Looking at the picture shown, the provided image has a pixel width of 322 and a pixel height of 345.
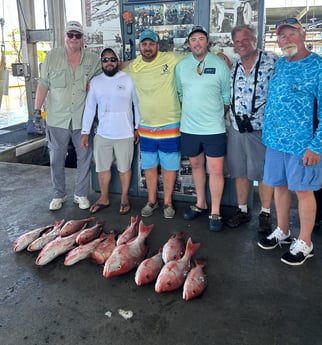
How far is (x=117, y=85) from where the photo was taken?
3455 mm

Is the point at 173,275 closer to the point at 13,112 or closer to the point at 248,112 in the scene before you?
the point at 248,112

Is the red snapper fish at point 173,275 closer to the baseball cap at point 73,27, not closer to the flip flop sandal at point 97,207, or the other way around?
the flip flop sandal at point 97,207

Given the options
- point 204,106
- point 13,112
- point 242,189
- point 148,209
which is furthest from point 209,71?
point 13,112

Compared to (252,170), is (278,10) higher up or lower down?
higher up

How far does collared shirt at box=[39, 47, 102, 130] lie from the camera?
11.8ft

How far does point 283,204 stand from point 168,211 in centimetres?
118

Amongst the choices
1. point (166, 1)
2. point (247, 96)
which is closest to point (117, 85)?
point (166, 1)

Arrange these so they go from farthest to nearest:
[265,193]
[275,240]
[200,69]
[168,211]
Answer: [168,211] < [265,193] < [200,69] < [275,240]

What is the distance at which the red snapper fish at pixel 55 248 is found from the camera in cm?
275

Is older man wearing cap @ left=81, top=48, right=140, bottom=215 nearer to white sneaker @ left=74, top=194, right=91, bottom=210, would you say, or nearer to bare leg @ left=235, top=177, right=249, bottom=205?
white sneaker @ left=74, top=194, right=91, bottom=210

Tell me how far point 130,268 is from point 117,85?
1.74 m

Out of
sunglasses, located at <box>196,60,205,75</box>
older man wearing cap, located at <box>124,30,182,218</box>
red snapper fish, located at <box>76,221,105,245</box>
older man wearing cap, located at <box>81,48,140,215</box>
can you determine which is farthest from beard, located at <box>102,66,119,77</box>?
red snapper fish, located at <box>76,221,105,245</box>

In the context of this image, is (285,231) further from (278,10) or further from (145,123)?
(278,10)

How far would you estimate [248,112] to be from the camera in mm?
3055
